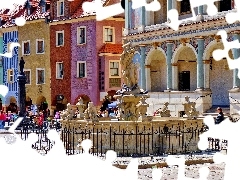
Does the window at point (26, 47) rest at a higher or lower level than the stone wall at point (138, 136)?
higher

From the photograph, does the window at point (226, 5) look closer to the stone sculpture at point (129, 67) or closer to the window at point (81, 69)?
the window at point (81, 69)

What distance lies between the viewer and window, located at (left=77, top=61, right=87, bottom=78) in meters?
Result: 39.5

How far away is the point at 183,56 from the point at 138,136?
56.7 ft

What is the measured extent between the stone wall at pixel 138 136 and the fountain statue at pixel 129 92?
99 cm

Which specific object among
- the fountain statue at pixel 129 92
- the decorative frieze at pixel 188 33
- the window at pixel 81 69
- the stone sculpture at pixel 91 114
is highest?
the decorative frieze at pixel 188 33

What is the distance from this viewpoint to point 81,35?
131 feet

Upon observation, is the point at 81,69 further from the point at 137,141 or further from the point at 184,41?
the point at 137,141

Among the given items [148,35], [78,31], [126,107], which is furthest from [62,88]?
[126,107]

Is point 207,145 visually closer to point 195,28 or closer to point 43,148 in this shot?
point 43,148

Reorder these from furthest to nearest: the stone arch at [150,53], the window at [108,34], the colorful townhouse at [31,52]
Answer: the colorful townhouse at [31,52]
the window at [108,34]
the stone arch at [150,53]

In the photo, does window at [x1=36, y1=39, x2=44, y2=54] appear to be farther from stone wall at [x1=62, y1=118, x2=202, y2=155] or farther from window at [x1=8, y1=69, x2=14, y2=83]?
stone wall at [x1=62, y1=118, x2=202, y2=155]

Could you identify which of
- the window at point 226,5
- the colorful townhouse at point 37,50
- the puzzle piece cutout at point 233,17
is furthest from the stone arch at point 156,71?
the colorful townhouse at point 37,50

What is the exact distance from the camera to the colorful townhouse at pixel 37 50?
42.1m

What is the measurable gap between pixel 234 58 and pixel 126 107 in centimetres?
1156
